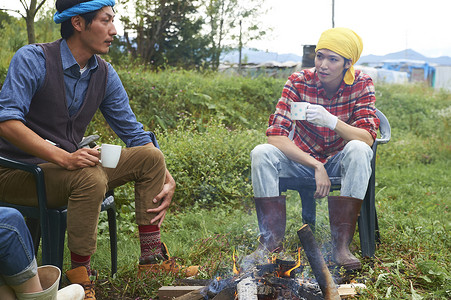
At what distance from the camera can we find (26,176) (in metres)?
2.19

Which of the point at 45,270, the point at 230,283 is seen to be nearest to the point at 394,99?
the point at 230,283

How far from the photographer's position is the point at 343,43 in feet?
9.30

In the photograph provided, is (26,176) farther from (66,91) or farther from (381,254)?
(381,254)

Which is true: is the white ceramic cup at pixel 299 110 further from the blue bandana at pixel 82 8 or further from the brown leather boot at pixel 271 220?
the blue bandana at pixel 82 8

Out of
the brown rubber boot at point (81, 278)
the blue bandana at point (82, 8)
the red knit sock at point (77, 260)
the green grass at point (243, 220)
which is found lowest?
the green grass at point (243, 220)

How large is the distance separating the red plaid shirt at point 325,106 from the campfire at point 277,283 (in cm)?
90

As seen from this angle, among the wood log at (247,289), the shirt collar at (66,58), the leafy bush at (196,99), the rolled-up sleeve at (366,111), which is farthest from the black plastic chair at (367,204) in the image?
the leafy bush at (196,99)

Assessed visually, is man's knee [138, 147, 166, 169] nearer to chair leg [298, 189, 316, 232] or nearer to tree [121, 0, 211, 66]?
chair leg [298, 189, 316, 232]

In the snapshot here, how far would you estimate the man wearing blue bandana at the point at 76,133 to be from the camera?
2.13 meters

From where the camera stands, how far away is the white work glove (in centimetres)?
276

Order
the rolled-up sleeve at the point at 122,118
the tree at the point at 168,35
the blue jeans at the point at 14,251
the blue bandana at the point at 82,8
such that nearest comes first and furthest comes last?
the blue jeans at the point at 14,251 → the blue bandana at the point at 82,8 → the rolled-up sleeve at the point at 122,118 → the tree at the point at 168,35

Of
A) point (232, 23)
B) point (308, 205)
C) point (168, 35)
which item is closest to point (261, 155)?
point (308, 205)

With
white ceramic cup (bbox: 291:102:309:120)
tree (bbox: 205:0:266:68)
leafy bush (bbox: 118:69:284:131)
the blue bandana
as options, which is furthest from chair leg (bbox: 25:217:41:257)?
tree (bbox: 205:0:266:68)

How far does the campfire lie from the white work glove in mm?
784
